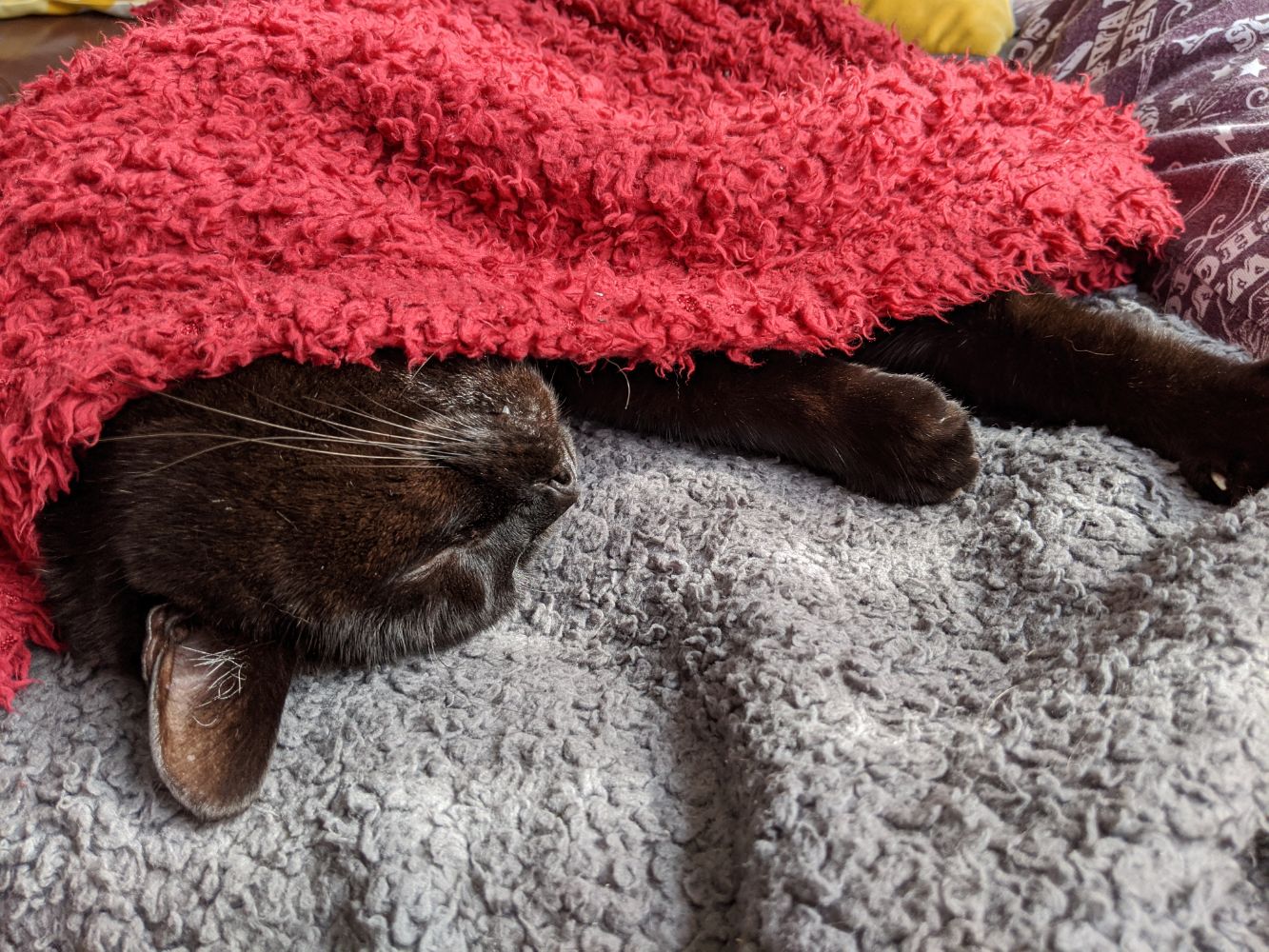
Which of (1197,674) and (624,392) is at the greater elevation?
(1197,674)

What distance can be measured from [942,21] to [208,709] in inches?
58.3

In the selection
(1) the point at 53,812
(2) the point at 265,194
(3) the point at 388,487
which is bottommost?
(1) the point at 53,812

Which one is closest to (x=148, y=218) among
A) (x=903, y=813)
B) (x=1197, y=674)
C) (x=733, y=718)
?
(x=733, y=718)

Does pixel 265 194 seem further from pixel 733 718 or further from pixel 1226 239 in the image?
pixel 1226 239

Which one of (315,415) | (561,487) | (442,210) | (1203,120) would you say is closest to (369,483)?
(315,415)

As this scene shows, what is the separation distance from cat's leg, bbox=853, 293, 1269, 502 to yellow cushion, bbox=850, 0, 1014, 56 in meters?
0.68

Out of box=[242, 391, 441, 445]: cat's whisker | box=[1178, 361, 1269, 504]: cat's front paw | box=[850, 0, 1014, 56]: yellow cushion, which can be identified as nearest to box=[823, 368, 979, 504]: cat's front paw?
box=[1178, 361, 1269, 504]: cat's front paw

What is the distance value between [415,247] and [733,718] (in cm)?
57

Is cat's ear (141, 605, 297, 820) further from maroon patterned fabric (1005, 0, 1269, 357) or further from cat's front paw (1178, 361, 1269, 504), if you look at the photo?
maroon patterned fabric (1005, 0, 1269, 357)

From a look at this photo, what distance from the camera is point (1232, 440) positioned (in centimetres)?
82

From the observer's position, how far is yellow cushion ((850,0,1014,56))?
4.59ft

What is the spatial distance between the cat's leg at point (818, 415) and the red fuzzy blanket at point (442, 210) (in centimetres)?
7

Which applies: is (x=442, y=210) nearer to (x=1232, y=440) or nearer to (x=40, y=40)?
(x=1232, y=440)

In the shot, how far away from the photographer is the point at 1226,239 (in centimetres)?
100
